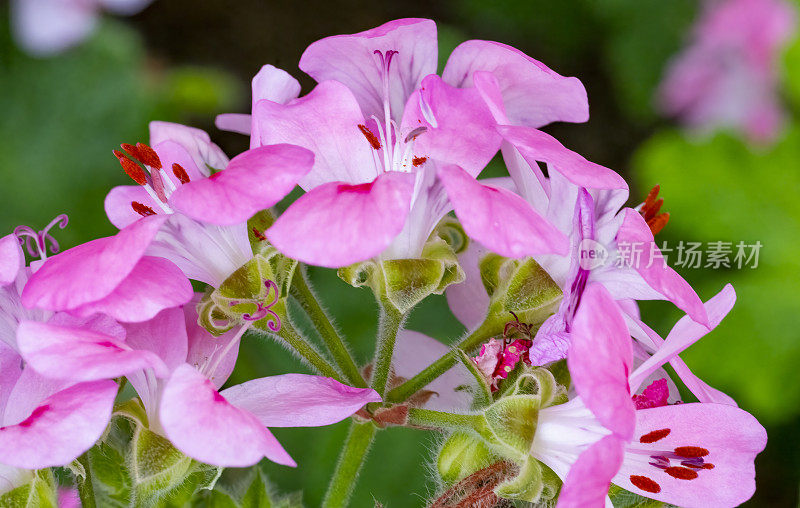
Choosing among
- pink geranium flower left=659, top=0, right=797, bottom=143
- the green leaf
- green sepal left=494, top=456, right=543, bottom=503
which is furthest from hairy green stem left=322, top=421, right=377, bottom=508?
pink geranium flower left=659, top=0, right=797, bottom=143

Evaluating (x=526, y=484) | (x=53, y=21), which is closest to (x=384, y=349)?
(x=526, y=484)

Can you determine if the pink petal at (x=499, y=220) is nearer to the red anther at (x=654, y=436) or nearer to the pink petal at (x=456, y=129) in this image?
the pink petal at (x=456, y=129)

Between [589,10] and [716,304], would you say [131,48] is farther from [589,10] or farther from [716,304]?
[716,304]

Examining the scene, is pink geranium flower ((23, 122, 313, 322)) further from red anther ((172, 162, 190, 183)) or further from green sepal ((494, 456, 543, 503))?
green sepal ((494, 456, 543, 503))

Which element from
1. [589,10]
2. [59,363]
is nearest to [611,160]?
[589,10]

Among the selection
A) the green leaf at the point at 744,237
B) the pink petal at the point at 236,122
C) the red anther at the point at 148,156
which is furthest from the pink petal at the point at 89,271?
the green leaf at the point at 744,237
